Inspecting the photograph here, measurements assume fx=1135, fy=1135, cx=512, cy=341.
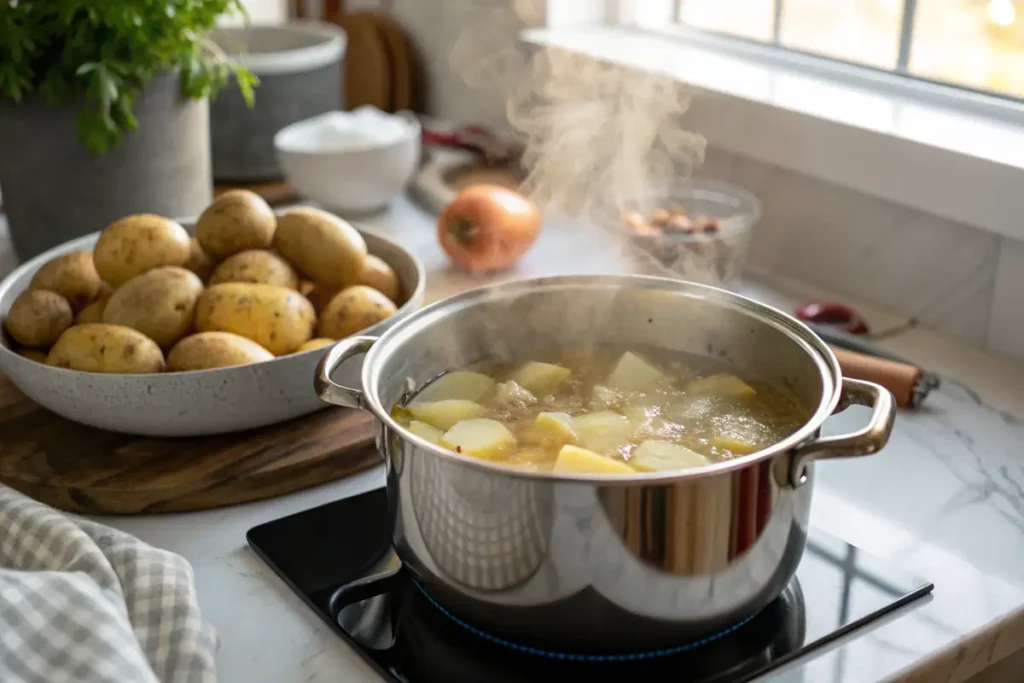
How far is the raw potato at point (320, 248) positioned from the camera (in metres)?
1.03

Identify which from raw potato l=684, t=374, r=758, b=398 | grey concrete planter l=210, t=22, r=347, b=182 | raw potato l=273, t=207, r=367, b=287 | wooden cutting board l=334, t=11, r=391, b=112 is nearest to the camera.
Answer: raw potato l=684, t=374, r=758, b=398

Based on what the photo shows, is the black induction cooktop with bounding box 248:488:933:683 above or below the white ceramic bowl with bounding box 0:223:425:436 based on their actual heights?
below

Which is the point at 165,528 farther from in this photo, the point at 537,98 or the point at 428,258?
the point at 537,98

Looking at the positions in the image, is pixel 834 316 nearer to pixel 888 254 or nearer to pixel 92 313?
pixel 888 254

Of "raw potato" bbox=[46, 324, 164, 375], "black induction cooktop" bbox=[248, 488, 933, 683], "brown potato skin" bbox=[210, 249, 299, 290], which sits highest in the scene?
"brown potato skin" bbox=[210, 249, 299, 290]

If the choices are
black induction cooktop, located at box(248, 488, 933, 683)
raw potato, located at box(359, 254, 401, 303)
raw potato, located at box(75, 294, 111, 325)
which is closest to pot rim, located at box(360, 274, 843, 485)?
black induction cooktop, located at box(248, 488, 933, 683)

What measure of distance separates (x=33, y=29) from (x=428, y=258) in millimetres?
480

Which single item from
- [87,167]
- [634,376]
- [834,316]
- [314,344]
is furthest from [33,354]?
[834,316]

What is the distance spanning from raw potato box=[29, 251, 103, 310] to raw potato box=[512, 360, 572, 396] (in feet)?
1.39

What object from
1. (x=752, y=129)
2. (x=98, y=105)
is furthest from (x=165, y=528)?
(x=752, y=129)

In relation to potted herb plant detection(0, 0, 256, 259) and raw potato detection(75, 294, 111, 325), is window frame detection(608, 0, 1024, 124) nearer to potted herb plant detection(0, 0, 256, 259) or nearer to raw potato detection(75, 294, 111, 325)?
potted herb plant detection(0, 0, 256, 259)

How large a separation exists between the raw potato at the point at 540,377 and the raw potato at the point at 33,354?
16.2 inches

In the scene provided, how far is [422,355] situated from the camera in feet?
2.71

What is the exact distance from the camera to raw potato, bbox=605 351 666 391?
84cm
